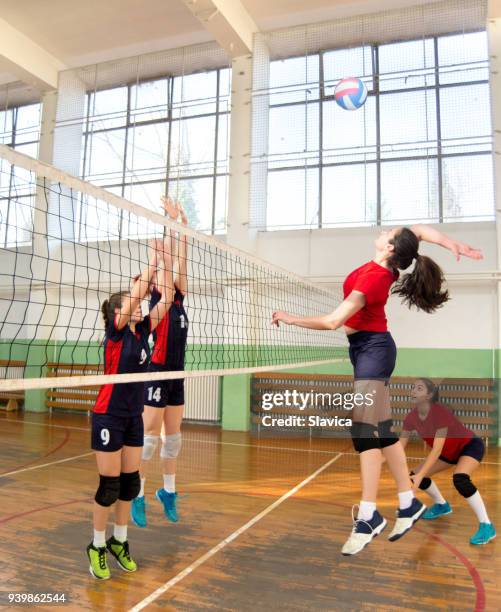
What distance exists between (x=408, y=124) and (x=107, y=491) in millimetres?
7699

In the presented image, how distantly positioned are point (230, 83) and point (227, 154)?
1.33 m

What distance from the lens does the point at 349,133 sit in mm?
8734

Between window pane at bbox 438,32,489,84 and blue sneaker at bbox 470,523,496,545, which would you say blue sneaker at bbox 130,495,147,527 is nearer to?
blue sneaker at bbox 470,523,496,545

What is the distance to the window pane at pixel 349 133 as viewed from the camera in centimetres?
859

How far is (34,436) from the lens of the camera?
24.3ft

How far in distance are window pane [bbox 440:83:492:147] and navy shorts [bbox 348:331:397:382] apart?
263 inches

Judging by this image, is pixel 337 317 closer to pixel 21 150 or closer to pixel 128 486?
pixel 128 486

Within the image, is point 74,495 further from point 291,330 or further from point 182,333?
point 291,330

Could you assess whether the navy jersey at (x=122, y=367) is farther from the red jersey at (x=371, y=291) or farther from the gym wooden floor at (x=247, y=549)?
the red jersey at (x=371, y=291)

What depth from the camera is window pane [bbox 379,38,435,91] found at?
8.43 metres

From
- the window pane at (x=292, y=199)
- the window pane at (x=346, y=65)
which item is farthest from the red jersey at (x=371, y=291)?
the window pane at (x=346, y=65)

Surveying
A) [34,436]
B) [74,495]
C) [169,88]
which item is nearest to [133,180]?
[169,88]

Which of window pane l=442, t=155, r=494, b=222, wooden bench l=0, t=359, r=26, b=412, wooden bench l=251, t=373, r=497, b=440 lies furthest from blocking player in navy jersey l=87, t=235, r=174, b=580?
wooden bench l=0, t=359, r=26, b=412

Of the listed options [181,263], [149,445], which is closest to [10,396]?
[149,445]
